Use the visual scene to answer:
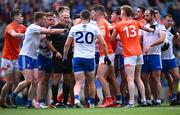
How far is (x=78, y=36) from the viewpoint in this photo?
68.5 ft

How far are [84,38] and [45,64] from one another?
5.95ft

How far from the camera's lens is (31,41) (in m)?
21.5

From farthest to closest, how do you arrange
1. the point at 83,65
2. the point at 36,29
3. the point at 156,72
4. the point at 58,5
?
1. the point at 58,5
2. the point at 156,72
3. the point at 36,29
4. the point at 83,65

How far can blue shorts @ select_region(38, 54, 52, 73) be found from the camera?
2225 cm

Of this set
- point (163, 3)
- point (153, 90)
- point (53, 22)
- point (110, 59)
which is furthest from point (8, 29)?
point (163, 3)

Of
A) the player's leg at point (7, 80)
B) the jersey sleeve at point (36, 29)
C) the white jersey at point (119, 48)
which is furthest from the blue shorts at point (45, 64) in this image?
the white jersey at point (119, 48)

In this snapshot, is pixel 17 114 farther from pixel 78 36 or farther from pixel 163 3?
pixel 163 3

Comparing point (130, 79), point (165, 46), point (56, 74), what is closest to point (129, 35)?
point (130, 79)

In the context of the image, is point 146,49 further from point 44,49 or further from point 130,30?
point 44,49

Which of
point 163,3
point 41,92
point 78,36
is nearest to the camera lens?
point 78,36

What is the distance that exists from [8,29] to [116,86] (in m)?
3.21

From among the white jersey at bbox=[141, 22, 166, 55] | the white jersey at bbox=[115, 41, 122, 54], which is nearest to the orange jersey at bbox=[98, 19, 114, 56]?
the white jersey at bbox=[115, 41, 122, 54]

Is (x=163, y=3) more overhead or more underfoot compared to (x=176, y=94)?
more overhead

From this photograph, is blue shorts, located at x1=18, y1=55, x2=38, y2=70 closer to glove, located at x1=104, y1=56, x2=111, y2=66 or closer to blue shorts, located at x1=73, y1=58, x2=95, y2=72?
blue shorts, located at x1=73, y1=58, x2=95, y2=72
